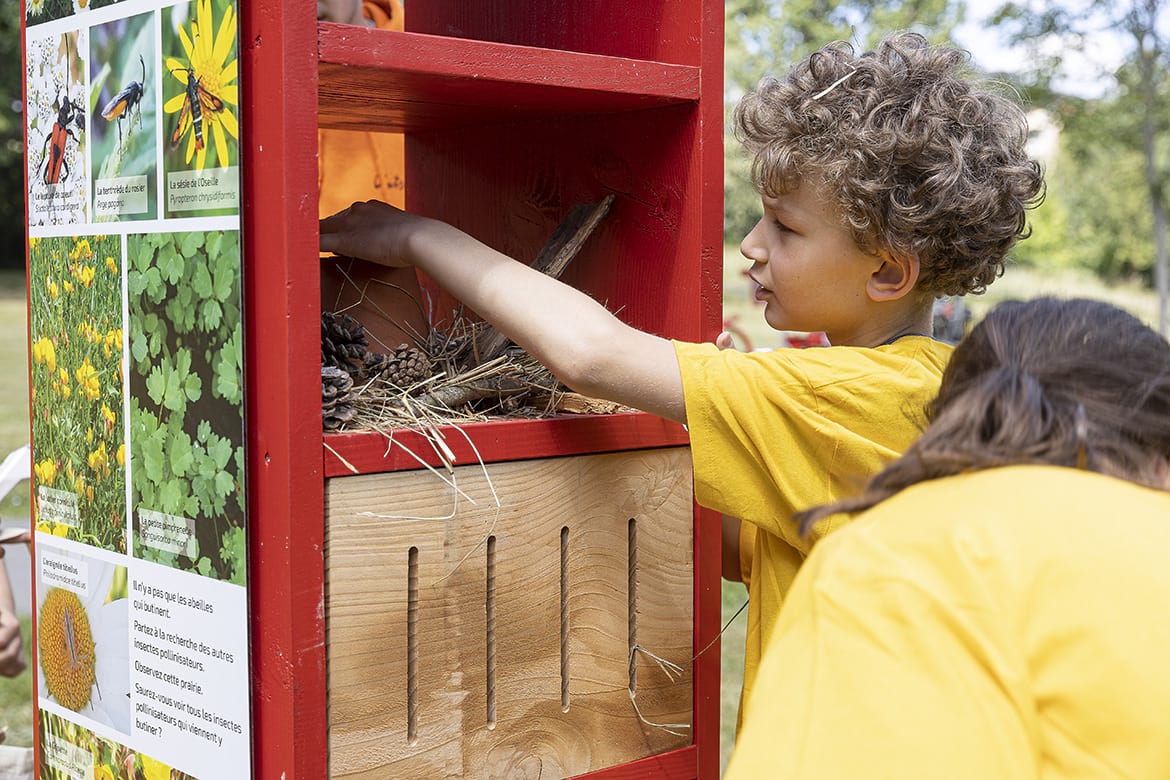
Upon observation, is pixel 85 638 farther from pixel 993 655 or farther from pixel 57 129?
pixel 993 655

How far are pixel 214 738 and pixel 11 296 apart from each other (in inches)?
976

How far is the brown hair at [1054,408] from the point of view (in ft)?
3.90

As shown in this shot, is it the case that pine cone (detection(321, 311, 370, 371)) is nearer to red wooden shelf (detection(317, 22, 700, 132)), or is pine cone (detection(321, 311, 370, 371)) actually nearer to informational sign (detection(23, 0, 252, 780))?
informational sign (detection(23, 0, 252, 780))

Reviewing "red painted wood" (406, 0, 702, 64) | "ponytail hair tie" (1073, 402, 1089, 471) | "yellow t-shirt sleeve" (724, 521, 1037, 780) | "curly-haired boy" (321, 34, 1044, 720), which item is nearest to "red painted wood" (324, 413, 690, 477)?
"curly-haired boy" (321, 34, 1044, 720)

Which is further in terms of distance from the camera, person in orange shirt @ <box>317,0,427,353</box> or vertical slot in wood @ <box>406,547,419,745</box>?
person in orange shirt @ <box>317,0,427,353</box>

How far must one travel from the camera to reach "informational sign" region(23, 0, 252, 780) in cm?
163

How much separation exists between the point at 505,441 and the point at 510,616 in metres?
0.25

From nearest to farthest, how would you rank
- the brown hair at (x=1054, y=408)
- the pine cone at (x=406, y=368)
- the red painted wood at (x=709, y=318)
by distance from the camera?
the brown hair at (x=1054, y=408), the pine cone at (x=406, y=368), the red painted wood at (x=709, y=318)

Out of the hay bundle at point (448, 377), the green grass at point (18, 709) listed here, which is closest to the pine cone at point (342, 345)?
the hay bundle at point (448, 377)

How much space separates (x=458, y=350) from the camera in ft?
6.64

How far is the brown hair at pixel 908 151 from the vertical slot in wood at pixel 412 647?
2.64 feet

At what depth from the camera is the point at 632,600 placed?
198 centimetres

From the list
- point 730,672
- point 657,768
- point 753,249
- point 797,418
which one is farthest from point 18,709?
point 797,418

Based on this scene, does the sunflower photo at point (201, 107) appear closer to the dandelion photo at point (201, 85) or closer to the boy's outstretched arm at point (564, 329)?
the dandelion photo at point (201, 85)
